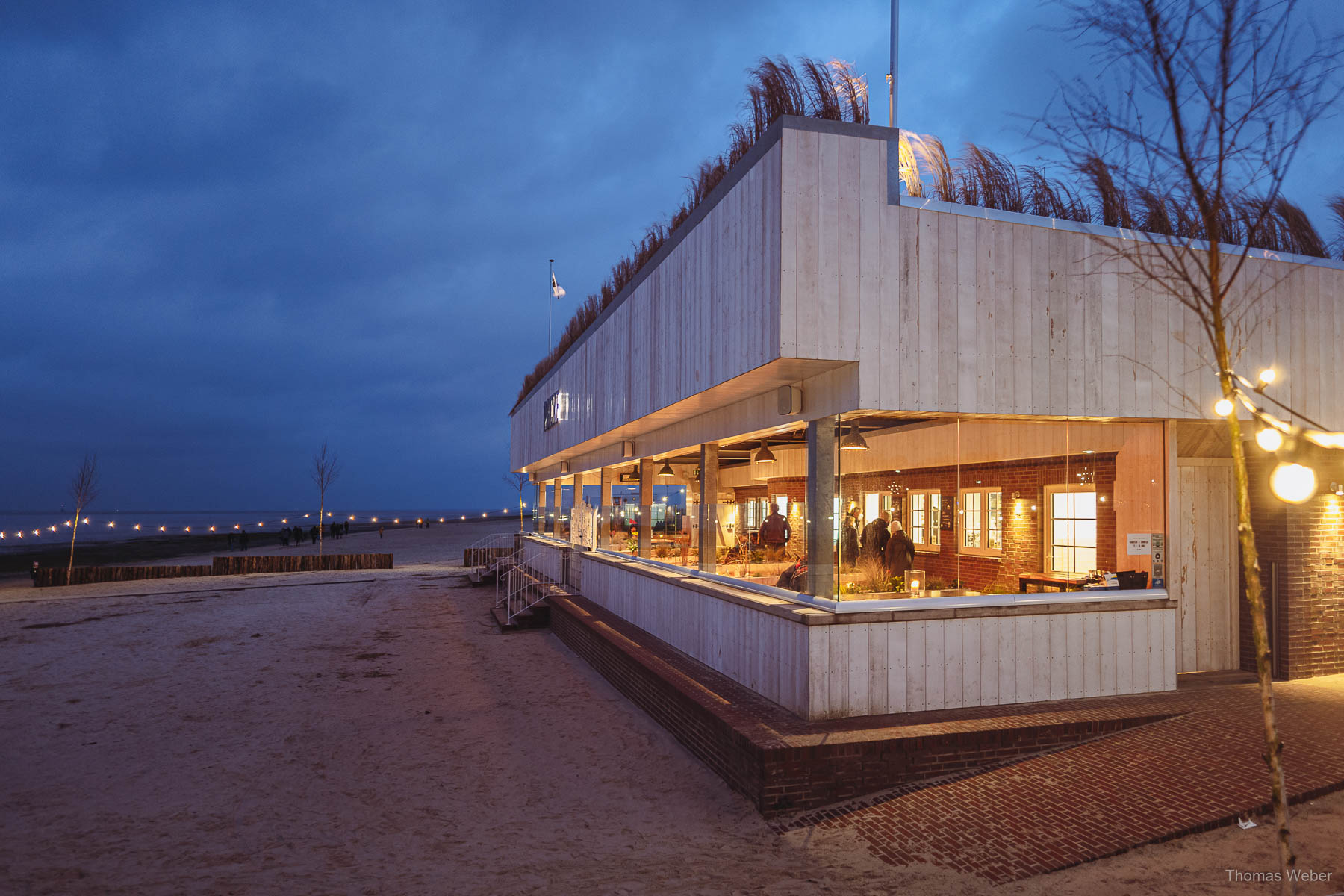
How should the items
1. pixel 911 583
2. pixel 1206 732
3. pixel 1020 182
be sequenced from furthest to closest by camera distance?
pixel 1020 182, pixel 911 583, pixel 1206 732

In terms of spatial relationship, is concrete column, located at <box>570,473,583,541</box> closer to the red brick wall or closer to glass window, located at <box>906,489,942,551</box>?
glass window, located at <box>906,489,942,551</box>

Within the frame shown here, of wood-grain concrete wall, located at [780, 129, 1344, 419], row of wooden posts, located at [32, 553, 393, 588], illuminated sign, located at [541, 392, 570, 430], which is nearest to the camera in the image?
wood-grain concrete wall, located at [780, 129, 1344, 419]

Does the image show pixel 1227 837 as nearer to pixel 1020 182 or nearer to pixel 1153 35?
pixel 1153 35

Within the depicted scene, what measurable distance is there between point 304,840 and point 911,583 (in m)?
5.59

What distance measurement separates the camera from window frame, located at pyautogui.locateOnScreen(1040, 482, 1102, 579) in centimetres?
840

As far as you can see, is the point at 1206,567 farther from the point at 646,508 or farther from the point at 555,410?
the point at 555,410

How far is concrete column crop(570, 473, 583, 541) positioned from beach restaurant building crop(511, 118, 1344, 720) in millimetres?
8666

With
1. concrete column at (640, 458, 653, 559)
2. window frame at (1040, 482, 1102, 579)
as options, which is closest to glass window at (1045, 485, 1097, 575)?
window frame at (1040, 482, 1102, 579)

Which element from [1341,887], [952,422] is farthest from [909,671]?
[1341,887]

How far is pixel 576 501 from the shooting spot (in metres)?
20.0

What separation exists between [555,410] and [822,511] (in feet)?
41.0

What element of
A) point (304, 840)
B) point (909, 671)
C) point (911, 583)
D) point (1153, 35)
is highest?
point (1153, 35)

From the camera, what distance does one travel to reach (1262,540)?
354 inches

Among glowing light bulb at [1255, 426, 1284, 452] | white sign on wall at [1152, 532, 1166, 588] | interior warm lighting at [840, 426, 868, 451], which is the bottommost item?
white sign on wall at [1152, 532, 1166, 588]
